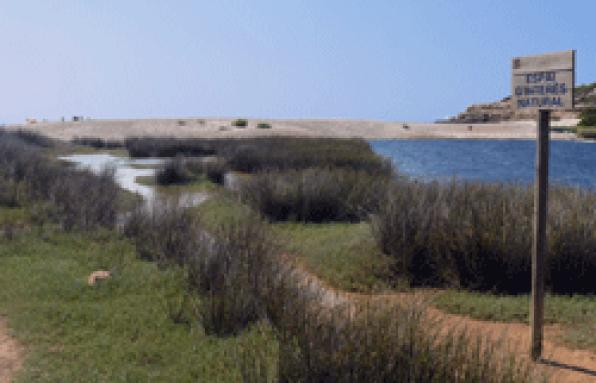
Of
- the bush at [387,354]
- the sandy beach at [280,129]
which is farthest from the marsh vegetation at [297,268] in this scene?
the sandy beach at [280,129]

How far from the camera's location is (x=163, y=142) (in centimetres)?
3691

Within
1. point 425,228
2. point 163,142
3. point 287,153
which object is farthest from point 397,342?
point 163,142

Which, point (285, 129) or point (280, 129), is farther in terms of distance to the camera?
point (285, 129)

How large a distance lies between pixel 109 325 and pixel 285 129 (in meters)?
55.5

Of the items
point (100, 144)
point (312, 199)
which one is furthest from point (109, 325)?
point (100, 144)

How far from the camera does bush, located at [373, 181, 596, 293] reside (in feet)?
28.0

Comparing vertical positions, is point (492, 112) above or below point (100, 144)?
above

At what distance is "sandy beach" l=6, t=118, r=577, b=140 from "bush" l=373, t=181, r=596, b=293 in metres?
42.4

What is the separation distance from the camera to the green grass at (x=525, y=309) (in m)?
6.89

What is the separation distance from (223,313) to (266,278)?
52cm

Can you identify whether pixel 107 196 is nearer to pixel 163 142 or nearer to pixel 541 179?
pixel 541 179

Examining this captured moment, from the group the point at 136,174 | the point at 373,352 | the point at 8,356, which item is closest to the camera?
the point at 373,352

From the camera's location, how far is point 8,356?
6.20 meters

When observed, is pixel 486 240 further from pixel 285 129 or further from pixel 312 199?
pixel 285 129
